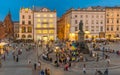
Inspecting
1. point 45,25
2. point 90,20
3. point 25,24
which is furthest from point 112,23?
point 25,24

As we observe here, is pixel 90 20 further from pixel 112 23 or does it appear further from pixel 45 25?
pixel 45 25

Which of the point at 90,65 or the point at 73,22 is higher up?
the point at 73,22

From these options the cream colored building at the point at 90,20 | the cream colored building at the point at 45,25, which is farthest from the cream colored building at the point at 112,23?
the cream colored building at the point at 45,25

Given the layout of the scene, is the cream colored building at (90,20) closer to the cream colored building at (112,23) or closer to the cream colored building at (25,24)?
the cream colored building at (112,23)

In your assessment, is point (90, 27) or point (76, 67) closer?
point (76, 67)

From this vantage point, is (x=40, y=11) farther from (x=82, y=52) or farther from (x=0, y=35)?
(x=82, y=52)

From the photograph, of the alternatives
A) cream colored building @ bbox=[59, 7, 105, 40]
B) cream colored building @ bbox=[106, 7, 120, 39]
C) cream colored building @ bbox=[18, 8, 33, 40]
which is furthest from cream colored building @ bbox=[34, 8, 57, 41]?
cream colored building @ bbox=[106, 7, 120, 39]

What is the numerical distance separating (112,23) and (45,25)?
86.1ft

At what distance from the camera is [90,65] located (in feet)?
128

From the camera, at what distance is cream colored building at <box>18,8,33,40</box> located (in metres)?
121

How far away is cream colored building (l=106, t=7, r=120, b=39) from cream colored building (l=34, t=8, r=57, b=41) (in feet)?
68.0

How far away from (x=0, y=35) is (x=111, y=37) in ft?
142

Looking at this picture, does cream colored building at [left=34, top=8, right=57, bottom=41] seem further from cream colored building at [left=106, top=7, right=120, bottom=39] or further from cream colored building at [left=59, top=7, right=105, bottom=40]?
cream colored building at [left=106, top=7, right=120, bottom=39]

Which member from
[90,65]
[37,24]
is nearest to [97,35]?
[37,24]
